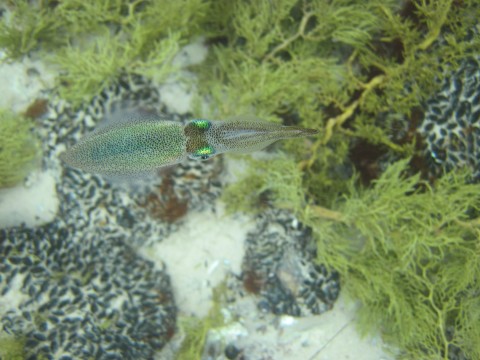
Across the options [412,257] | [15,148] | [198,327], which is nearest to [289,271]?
[198,327]

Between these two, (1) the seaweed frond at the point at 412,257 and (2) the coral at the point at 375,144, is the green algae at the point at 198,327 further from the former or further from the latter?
(1) the seaweed frond at the point at 412,257

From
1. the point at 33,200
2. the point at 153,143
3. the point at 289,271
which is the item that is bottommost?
the point at 289,271

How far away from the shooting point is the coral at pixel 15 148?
383 cm

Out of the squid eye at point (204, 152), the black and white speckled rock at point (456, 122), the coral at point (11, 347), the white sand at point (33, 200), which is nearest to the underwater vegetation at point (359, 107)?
the black and white speckled rock at point (456, 122)

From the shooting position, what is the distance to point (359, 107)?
170 inches

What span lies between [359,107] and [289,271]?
A: 217cm

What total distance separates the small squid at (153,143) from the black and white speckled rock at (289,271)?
201 centimetres

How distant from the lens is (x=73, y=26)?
418 cm

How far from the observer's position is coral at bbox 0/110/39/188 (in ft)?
12.6

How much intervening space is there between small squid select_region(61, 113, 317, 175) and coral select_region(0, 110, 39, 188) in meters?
1.96

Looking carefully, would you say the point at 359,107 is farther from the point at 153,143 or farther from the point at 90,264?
the point at 90,264


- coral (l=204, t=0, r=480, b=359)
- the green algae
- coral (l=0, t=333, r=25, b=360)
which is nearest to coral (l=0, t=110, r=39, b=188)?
coral (l=0, t=333, r=25, b=360)

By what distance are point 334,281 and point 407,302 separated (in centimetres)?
87

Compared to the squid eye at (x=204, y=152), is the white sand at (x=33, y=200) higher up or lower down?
lower down
